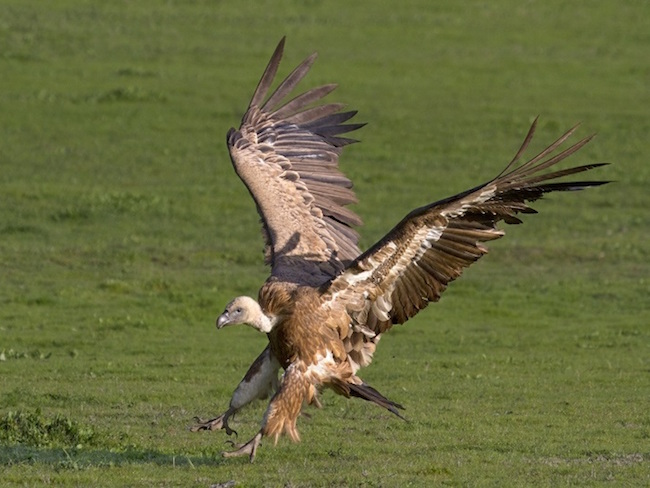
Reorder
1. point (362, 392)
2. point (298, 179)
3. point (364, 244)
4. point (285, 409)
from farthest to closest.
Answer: point (364, 244) < point (298, 179) < point (362, 392) < point (285, 409)

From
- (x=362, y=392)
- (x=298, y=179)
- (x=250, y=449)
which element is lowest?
(x=250, y=449)

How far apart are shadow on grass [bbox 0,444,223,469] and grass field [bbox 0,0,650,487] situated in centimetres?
4

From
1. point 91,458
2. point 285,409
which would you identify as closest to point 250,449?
point 285,409

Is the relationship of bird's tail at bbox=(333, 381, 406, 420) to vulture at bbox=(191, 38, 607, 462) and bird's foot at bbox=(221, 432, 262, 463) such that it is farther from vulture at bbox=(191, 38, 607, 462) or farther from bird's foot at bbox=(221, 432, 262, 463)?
bird's foot at bbox=(221, 432, 262, 463)

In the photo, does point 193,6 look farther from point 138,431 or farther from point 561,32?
point 138,431

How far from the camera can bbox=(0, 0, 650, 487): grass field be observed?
9.67 metres

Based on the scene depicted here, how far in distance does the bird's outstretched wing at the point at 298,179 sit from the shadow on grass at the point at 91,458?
1365mm

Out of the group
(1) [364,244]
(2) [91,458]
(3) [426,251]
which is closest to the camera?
(3) [426,251]

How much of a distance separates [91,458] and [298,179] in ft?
9.89

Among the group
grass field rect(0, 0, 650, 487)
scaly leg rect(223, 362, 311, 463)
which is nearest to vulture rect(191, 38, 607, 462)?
scaly leg rect(223, 362, 311, 463)

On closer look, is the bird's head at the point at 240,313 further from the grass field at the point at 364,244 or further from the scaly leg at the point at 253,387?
the grass field at the point at 364,244

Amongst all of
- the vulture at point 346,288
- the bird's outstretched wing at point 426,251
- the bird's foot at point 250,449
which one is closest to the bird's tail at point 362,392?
the vulture at point 346,288

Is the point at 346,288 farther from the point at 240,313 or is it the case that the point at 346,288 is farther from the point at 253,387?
the point at 253,387

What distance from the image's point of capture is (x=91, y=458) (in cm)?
912
